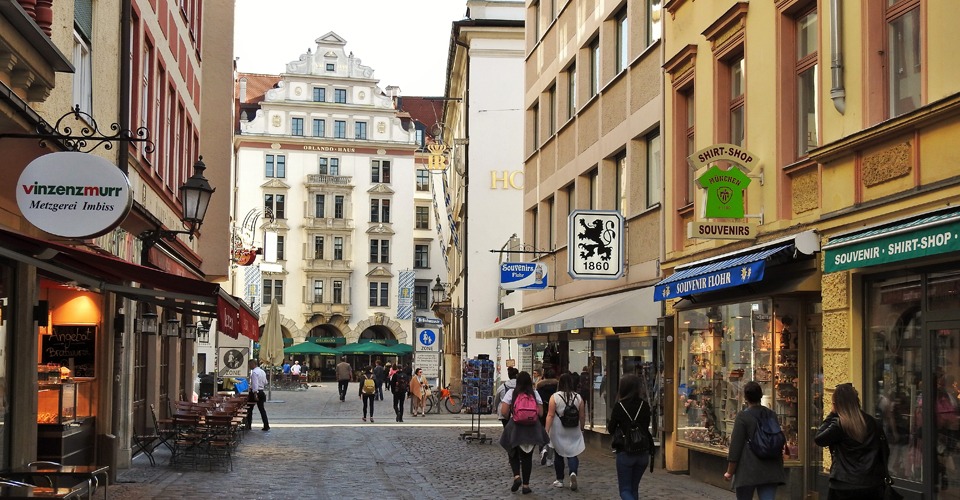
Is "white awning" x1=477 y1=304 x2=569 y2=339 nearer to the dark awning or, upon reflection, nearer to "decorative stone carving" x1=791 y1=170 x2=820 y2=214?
"decorative stone carving" x1=791 y1=170 x2=820 y2=214

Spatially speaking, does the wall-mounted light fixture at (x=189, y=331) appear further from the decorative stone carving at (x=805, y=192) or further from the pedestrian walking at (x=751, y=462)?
the pedestrian walking at (x=751, y=462)

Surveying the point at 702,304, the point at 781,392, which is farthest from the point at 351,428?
the point at 781,392

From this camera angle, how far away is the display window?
14602mm

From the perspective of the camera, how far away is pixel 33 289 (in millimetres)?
12820

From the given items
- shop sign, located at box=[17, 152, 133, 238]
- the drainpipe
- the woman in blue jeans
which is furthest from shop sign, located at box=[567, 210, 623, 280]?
shop sign, located at box=[17, 152, 133, 238]

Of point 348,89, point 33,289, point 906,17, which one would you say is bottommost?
point 33,289

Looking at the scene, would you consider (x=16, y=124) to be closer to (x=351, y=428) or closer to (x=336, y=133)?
(x=351, y=428)

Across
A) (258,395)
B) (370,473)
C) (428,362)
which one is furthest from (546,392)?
(428,362)

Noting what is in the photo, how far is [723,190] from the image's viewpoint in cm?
1485

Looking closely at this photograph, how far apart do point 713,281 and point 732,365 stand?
1671mm

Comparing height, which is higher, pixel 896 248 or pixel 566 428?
pixel 896 248

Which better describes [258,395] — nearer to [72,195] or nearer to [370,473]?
[370,473]

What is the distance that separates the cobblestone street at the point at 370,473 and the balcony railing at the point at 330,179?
54.2 metres

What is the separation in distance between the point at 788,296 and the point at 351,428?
19.1m
